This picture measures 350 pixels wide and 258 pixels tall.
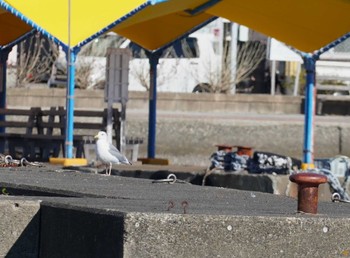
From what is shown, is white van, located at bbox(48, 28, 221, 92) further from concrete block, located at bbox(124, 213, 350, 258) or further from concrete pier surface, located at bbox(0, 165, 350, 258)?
concrete block, located at bbox(124, 213, 350, 258)

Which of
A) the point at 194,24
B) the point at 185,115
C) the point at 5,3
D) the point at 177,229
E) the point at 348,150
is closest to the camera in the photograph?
the point at 177,229

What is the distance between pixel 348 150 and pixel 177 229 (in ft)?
68.1

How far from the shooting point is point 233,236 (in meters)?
5.57

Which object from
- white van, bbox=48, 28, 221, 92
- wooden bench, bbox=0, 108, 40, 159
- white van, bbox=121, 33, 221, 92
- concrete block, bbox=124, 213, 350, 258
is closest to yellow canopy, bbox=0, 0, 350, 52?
wooden bench, bbox=0, 108, 40, 159

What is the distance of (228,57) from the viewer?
34656 mm

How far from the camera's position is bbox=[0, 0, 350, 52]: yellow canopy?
16844 mm

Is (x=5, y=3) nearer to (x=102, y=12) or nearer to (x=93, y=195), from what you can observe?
(x=102, y=12)

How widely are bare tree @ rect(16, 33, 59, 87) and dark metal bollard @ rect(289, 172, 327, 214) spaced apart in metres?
26.3

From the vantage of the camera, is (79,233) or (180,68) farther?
(180,68)

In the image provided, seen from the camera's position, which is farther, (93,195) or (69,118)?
(69,118)

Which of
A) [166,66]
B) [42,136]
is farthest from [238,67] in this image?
[42,136]

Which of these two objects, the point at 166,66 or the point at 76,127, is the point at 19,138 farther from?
the point at 166,66

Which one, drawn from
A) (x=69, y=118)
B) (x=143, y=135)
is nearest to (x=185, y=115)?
(x=143, y=135)

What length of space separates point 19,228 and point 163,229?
3.36 feet
